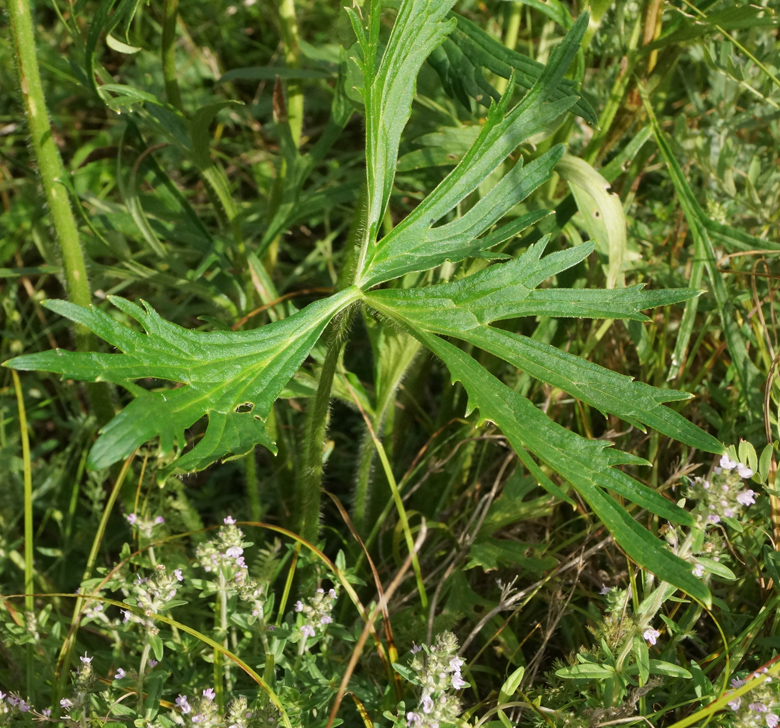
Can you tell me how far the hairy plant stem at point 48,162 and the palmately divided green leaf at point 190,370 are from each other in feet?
2.12

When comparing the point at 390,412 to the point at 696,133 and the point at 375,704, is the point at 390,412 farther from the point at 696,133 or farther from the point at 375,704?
the point at 696,133

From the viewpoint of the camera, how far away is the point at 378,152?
1.52m

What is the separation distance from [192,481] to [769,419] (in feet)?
5.61

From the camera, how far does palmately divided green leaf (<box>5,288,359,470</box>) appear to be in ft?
3.82

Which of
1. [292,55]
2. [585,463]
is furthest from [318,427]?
[292,55]

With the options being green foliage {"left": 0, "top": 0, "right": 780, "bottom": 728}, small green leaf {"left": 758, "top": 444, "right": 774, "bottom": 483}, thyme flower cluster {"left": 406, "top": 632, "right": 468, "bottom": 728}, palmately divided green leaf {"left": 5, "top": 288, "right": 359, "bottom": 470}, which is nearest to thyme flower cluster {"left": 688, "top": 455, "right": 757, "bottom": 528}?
green foliage {"left": 0, "top": 0, "right": 780, "bottom": 728}

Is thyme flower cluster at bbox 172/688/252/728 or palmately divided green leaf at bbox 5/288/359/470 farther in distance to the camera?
thyme flower cluster at bbox 172/688/252/728

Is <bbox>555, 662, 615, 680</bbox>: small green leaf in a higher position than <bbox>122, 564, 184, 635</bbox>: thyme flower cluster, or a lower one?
higher

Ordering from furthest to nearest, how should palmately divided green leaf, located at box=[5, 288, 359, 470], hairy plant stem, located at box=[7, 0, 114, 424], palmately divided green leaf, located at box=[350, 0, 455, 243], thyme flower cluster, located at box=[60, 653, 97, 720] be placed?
1. hairy plant stem, located at box=[7, 0, 114, 424]
2. palmately divided green leaf, located at box=[350, 0, 455, 243]
3. thyme flower cluster, located at box=[60, 653, 97, 720]
4. palmately divided green leaf, located at box=[5, 288, 359, 470]

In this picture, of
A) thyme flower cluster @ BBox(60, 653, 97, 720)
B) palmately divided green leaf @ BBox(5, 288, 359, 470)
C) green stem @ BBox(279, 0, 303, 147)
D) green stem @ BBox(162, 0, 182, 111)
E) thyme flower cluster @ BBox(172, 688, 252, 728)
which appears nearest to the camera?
palmately divided green leaf @ BBox(5, 288, 359, 470)

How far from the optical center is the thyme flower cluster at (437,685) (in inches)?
49.5

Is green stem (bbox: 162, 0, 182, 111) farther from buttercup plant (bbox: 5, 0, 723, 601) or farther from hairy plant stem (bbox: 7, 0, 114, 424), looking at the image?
buttercup plant (bbox: 5, 0, 723, 601)

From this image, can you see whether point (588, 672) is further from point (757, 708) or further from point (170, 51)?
point (170, 51)

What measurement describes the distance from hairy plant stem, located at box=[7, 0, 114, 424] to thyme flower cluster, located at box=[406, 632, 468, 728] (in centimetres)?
112
